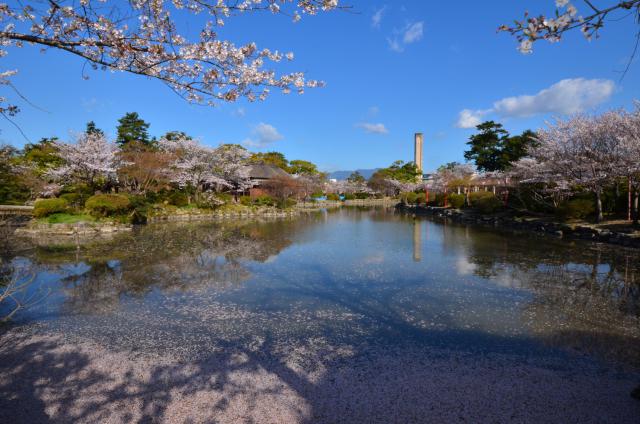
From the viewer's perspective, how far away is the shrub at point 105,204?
637 inches

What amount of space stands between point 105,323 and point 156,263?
422cm

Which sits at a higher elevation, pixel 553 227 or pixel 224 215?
pixel 224 215

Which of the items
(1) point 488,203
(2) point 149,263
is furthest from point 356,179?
(2) point 149,263

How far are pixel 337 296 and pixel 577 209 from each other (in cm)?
1405

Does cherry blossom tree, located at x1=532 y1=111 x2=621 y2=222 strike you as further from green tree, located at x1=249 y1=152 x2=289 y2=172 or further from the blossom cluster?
green tree, located at x1=249 y1=152 x2=289 y2=172

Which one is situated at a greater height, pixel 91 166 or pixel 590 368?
pixel 91 166

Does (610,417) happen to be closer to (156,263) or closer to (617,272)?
(617,272)

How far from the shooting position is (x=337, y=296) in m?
6.45

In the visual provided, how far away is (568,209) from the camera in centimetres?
1541

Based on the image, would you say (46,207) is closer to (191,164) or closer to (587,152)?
(191,164)

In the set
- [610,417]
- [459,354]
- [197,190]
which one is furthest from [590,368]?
[197,190]

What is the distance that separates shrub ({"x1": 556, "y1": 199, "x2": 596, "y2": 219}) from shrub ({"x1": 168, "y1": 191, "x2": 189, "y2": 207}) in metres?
21.8

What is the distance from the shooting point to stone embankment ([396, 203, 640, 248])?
1168 centimetres

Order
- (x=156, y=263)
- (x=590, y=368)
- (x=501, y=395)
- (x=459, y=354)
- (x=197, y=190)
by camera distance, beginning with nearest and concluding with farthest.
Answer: (x=501, y=395)
(x=590, y=368)
(x=459, y=354)
(x=156, y=263)
(x=197, y=190)
